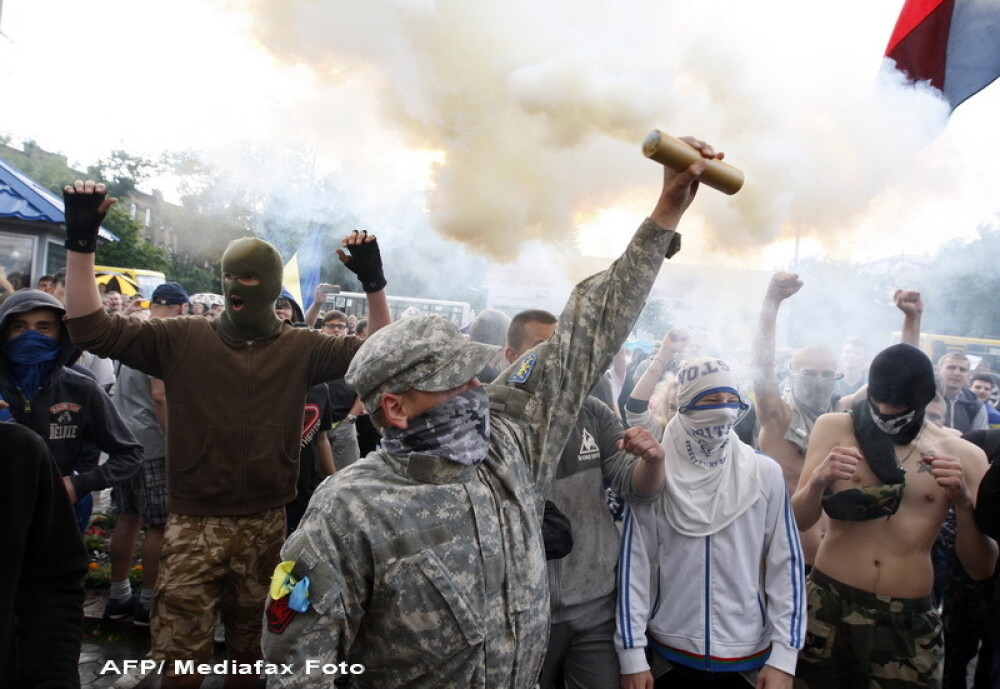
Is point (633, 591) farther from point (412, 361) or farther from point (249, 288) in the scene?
point (249, 288)

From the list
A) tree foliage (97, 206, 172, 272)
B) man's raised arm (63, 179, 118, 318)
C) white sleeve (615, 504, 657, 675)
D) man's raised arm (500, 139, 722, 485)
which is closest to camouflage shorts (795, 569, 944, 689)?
white sleeve (615, 504, 657, 675)

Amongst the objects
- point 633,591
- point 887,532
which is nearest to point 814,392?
point 887,532

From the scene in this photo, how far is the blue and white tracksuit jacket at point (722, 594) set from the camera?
2.54m

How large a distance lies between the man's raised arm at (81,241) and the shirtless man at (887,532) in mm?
3281

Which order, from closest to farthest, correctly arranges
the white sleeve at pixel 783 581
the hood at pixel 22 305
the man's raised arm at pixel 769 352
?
1. the white sleeve at pixel 783 581
2. the hood at pixel 22 305
3. the man's raised arm at pixel 769 352

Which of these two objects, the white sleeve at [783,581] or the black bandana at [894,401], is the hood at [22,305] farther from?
the black bandana at [894,401]

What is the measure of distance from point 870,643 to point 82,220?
152 inches

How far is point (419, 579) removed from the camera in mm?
1524

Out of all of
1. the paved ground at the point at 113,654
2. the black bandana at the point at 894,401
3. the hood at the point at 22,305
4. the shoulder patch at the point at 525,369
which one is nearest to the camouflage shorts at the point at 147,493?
the paved ground at the point at 113,654

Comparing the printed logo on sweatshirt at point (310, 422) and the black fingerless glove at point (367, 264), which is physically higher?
the black fingerless glove at point (367, 264)

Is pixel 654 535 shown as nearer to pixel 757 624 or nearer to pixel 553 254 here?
pixel 757 624

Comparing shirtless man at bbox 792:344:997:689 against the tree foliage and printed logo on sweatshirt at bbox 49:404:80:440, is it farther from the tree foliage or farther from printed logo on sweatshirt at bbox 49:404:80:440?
the tree foliage

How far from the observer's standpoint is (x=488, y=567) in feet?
5.29

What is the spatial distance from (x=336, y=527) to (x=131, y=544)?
3.79 meters
